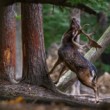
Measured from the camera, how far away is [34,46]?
12.0 meters

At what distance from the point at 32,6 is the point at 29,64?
Answer: 1539mm

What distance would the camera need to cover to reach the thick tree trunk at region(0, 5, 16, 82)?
40.2ft

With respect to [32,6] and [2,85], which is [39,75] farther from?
[32,6]

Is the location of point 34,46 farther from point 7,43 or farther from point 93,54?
point 93,54

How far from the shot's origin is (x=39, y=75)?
12008 mm

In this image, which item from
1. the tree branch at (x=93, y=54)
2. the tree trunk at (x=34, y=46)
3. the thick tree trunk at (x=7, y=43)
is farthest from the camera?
the tree branch at (x=93, y=54)

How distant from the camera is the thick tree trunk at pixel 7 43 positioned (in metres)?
12.3

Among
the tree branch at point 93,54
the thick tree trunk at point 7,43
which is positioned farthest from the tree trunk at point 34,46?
the tree branch at point 93,54

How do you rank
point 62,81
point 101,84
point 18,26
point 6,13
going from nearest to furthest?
point 6,13 < point 62,81 < point 18,26 < point 101,84

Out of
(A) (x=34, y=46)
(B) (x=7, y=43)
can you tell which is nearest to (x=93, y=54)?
(A) (x=34, y=46)

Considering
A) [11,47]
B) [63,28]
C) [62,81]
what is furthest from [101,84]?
[11,47]

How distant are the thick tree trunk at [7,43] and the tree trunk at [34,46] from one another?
1.62 ft

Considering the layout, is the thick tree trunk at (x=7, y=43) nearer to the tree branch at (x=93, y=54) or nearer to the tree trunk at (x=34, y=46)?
the tree trunk at (x=34, y=46)

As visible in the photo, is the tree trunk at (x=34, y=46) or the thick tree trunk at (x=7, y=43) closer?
the tree trunk at (x=34, y=46)
